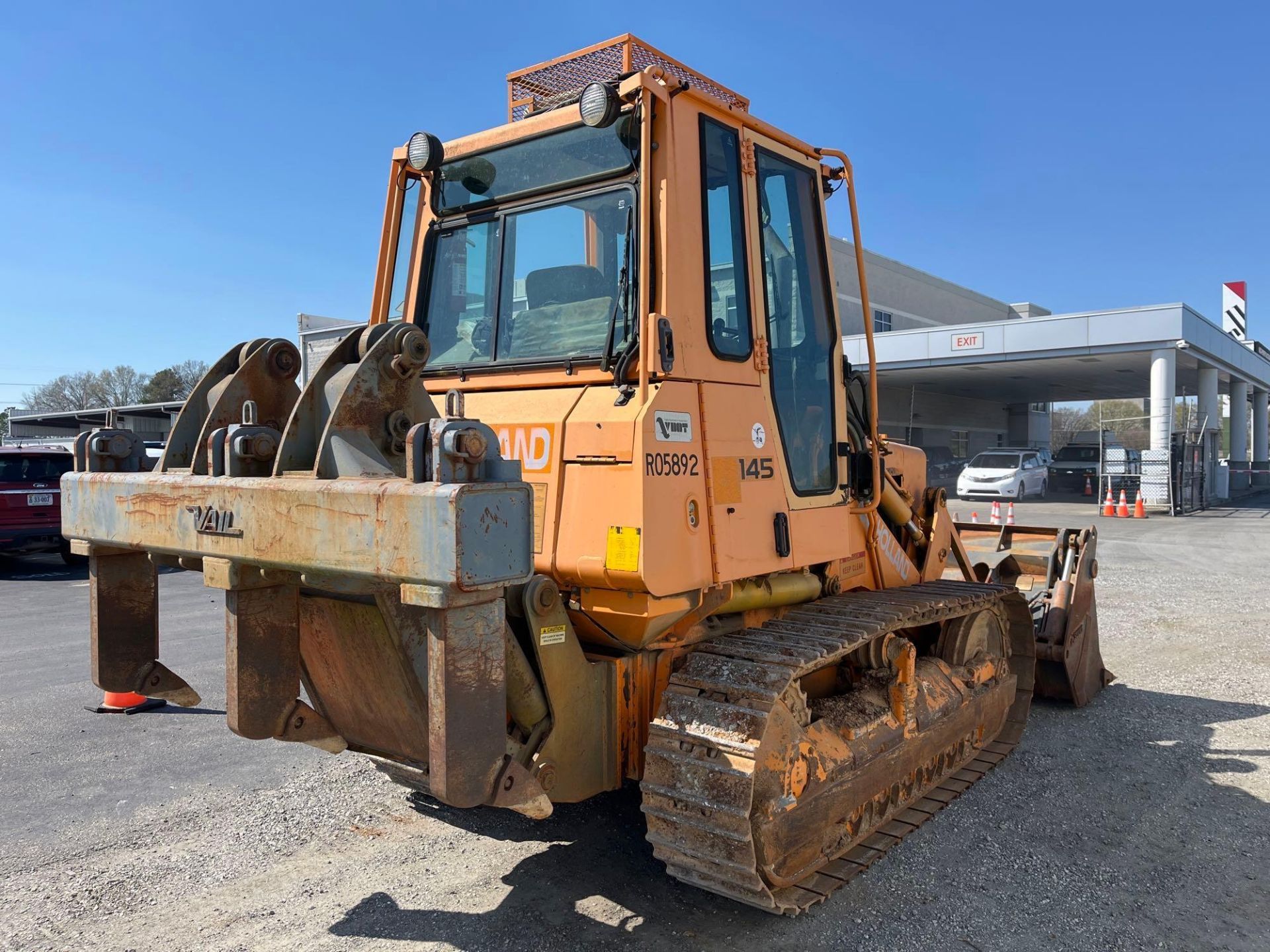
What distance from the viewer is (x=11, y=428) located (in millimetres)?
41062

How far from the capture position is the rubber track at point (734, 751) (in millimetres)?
3312

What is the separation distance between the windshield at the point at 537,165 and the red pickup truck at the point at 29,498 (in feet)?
40.7

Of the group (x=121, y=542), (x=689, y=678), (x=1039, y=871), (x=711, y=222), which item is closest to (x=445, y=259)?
(x=711, y=222)

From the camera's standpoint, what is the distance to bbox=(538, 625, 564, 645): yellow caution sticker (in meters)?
3.39

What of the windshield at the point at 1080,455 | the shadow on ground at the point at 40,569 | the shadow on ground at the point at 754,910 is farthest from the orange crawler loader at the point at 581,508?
the windshield at the point at 1080,455

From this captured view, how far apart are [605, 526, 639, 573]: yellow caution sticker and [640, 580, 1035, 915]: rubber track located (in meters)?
0.65

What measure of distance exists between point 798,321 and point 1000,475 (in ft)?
79.1

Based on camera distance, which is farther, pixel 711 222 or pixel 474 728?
pixel 711 222

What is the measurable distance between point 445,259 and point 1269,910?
14.8ft

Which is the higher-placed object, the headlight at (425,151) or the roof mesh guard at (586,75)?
the roof mesh guard at (586,75)

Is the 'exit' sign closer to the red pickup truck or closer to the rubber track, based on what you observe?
the red pickup truck

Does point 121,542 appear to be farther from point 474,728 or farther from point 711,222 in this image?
point 711,222

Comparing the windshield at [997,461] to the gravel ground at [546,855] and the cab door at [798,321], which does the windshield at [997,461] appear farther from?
the cab door at [798,321]

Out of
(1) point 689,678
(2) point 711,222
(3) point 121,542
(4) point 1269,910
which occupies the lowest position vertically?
(4) point 1269,910
